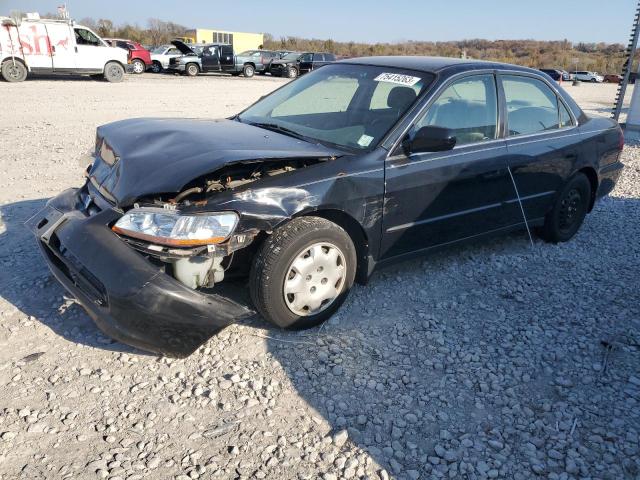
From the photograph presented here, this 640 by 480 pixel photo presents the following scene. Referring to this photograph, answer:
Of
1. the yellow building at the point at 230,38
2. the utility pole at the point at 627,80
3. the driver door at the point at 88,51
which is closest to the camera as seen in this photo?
the utility pole at the point at 627,80

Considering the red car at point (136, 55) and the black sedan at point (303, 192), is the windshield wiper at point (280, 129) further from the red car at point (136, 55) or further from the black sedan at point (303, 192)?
the red car at point (136, 55)

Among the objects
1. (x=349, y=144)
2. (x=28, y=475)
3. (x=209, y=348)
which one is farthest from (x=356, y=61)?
(x=28, y=475)

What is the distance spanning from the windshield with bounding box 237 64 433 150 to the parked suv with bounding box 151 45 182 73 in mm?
24462

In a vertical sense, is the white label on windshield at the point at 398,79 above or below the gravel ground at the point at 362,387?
above

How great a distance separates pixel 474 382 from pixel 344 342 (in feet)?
2.63

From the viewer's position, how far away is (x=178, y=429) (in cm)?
251

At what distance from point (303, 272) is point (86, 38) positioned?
19.3 metres

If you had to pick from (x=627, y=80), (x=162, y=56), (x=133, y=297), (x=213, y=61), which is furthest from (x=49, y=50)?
(x=133, y=297)

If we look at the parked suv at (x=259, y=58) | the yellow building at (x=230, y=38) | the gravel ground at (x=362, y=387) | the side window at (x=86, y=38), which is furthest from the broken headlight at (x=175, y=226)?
the yellow building at (x=230, y=38)

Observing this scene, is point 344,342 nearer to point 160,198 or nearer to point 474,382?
point 474,382

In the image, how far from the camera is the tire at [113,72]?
1962 centimetres

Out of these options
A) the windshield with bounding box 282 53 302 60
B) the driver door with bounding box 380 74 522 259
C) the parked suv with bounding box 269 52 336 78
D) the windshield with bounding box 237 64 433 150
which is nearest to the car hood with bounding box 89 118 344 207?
the windshield with bounding box 237 64 433 150

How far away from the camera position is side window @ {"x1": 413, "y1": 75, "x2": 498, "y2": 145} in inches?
148

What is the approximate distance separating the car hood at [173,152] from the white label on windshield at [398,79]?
879 mm
